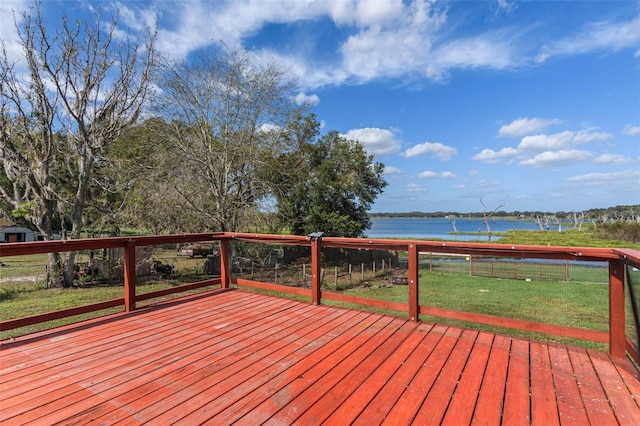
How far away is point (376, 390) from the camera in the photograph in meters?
1.91

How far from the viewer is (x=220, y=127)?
429 inches

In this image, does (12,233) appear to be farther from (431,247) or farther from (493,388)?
(493,388)

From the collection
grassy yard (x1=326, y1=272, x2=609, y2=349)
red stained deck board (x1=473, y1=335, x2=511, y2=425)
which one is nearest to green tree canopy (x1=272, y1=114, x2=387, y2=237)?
grassy yard (x1=326, y1=272, x2=609, y2=349)

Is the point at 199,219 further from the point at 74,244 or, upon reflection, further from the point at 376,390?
the point at 376,390

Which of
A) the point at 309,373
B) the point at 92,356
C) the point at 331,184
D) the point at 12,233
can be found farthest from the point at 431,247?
the point at 12,233

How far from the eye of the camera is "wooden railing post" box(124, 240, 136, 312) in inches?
138

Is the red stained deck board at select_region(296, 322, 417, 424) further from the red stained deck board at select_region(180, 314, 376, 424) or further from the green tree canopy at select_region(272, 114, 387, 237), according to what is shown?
the green tree canopy at select_region(272, 114, 387, 237)

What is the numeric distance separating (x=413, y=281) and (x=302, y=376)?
5.33 feet

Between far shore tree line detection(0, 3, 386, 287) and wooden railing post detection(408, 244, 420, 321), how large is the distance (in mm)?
8419

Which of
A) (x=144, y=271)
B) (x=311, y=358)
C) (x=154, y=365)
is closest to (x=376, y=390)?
(x=311, y=358)

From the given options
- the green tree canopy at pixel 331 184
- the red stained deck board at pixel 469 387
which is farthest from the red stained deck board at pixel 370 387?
the green tree canopy at pixel 331 184

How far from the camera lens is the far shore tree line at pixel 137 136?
7.96 metres

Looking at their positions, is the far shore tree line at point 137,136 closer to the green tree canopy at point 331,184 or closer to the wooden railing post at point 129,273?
the green tree canopy at point 331,184

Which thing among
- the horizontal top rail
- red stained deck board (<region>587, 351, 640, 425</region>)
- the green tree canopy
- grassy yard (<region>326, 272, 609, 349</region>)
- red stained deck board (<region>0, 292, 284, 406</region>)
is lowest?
grassy yard (<region>326, 272, 609, 349</region>)
